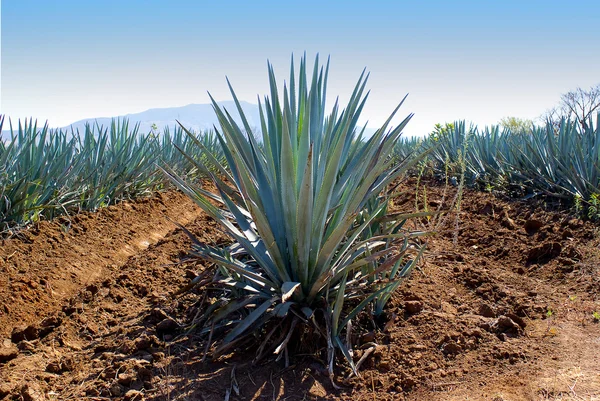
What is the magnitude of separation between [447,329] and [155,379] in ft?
4.57

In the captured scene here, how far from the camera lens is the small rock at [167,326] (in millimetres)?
2641

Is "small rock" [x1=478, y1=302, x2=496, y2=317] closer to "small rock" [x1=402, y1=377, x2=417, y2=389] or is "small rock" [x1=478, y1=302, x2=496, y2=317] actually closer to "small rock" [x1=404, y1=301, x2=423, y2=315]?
"small rock" [x1=404, y1=301, x2=423, y2=315]

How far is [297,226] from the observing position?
229 cm

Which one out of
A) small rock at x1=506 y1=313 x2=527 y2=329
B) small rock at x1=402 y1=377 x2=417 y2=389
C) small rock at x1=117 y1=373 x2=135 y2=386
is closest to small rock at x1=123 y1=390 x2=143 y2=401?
small rock at x1=117 y1=373 x2=135 y2=386

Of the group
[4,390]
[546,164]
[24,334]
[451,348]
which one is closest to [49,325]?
[24,334]

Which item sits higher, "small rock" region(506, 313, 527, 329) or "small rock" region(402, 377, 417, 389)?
"small rock" region(506, 313, 527, 329)

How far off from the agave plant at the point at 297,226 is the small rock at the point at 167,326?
0.15 meters

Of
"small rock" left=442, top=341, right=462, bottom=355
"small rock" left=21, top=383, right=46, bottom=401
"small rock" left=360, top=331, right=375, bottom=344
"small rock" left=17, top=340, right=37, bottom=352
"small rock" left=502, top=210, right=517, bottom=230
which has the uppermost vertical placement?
"small rock" left=502, top=210, right=517, bottom=230

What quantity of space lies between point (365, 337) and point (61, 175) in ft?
10.9

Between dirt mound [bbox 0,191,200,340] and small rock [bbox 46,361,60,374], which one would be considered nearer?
small rock [bbox 46,361,60,374]

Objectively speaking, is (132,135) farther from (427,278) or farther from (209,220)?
(427,278)

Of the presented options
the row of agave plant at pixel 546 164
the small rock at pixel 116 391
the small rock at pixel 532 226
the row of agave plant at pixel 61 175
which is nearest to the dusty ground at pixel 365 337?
the small rock at pixel 116 391

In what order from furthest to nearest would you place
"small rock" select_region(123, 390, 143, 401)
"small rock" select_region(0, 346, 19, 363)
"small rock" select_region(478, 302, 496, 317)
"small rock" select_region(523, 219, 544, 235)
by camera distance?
1. "small rock" select_region(523, 219, 544, 235)
2. "small rock" select_region(478, 302, 496, 317)
3. "small rock" select_region(0, 346, 19, 363)
4. "small rock" select_region(123, 390, 143, 401)

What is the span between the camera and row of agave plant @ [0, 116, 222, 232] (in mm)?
4055
